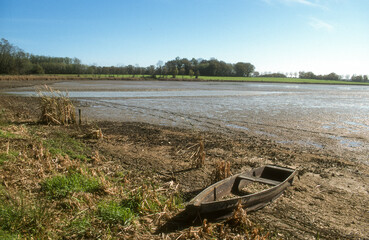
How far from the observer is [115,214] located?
470cm

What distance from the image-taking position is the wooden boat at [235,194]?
471 centimetres

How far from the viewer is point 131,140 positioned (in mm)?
10781

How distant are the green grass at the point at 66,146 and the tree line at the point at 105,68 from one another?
3117 inches

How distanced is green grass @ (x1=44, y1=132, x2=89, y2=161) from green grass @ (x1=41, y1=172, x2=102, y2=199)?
198 cm

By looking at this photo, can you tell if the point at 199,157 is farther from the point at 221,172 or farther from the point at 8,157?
the point at 8,157

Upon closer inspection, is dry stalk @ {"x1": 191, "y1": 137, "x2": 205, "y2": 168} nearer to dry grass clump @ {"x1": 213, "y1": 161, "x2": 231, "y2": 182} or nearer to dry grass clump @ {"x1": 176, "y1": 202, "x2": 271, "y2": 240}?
dry grass clump @ {"x1": 213, "y1": 161, "x2": 231, "y2": 182}

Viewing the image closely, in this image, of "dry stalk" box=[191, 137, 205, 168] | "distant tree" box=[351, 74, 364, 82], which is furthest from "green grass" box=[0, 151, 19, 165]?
"distant tree" box=[351, 74, 364, 82]

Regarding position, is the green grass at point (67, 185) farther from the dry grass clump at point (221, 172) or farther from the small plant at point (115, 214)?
the dry grass clump at point (221, 172)

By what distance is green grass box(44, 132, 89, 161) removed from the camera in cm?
821

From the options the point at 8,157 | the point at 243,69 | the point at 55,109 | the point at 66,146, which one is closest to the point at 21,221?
the point at 8,157

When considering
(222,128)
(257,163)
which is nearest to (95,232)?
(257,163)

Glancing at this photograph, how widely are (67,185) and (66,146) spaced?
12.8ft

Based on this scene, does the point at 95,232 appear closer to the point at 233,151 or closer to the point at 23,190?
the point at 23,190

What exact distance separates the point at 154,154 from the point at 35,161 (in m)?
3.30
